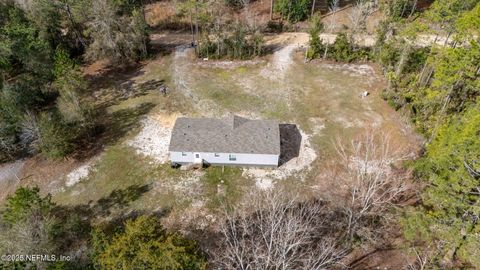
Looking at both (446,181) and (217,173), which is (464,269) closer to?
(446,181)

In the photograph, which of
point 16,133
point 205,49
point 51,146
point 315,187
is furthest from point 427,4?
point 16,133

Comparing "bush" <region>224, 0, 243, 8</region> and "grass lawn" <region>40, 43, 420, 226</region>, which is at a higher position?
"bush" <region>224, 0, 243, 8</region>

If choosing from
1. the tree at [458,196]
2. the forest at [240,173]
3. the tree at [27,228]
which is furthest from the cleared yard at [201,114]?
the tree at [458,196]

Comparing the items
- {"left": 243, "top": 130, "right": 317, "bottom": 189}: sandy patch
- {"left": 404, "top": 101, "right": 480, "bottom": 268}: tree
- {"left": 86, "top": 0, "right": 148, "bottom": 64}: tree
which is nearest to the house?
{"left": 243, "top": 130, "right": 317, "bottom": 189}: sandy patch

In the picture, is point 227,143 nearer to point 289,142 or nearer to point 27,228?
point 289,142

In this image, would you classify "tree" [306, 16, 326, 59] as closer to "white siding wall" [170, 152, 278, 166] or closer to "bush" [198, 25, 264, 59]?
"bush" [198, 25, 264, 59]

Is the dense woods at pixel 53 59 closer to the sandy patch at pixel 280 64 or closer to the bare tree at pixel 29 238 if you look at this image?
the bare tree at pixel 29 238
